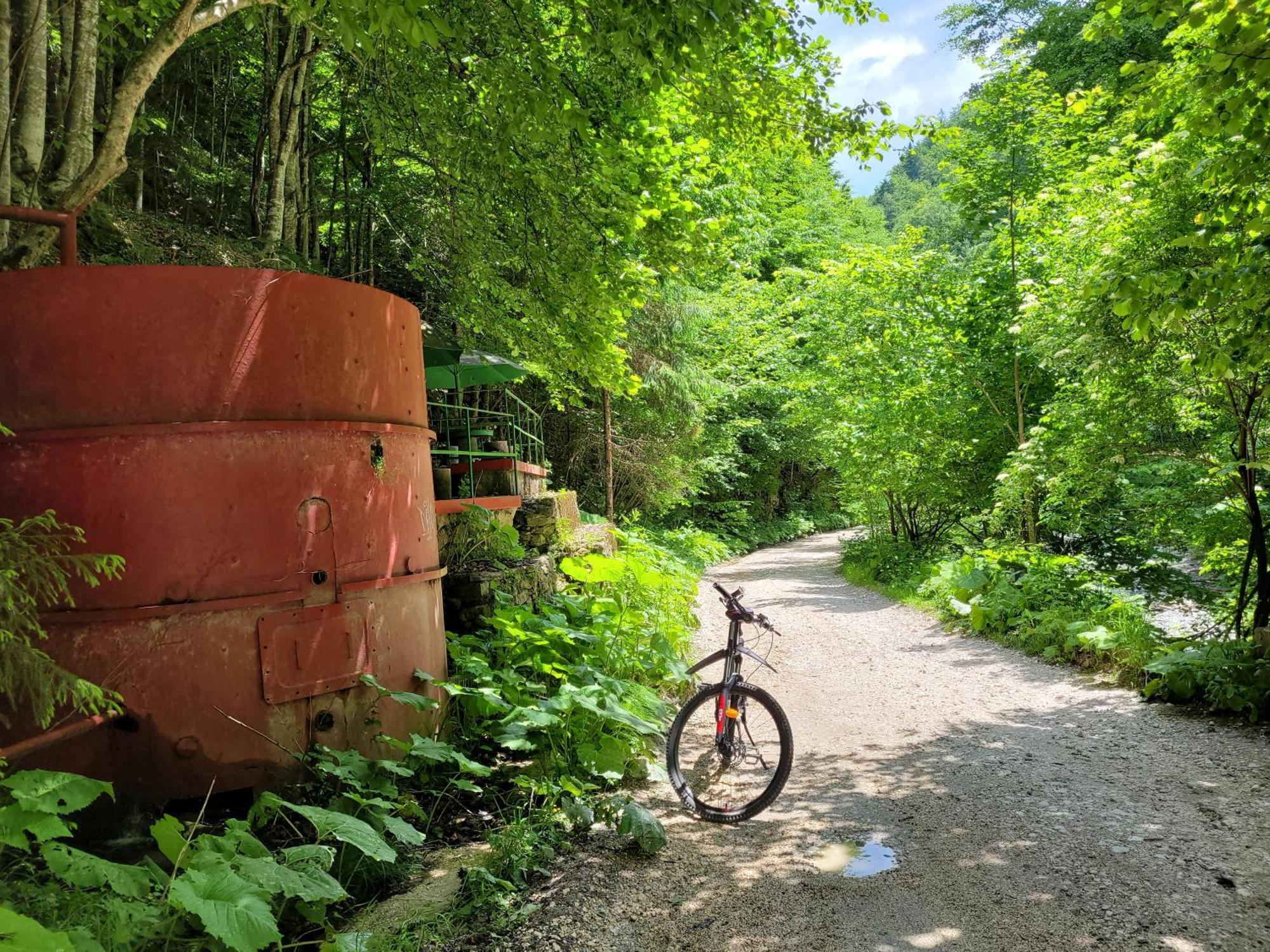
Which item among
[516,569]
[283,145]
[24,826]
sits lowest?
[24,826]

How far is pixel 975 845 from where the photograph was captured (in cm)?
415

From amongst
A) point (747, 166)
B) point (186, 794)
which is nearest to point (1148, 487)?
point (747, 166)

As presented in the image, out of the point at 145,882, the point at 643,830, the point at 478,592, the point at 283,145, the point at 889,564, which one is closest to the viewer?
the point at 145,882

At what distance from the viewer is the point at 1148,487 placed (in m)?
9.77

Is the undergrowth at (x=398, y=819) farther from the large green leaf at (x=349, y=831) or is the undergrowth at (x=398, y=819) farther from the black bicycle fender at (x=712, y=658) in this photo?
the black bicycle fender at (x=712, y=658)

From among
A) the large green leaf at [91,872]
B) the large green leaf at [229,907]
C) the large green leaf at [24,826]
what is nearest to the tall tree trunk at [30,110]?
the large green leaf at [24,826]

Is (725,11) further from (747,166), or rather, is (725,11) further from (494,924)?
(747,166)

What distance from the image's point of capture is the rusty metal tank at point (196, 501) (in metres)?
Result: 3.72

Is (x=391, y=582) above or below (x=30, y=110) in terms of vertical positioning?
below

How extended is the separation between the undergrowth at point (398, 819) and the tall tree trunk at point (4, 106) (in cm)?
338

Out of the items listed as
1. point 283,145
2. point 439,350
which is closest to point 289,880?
point 439,350

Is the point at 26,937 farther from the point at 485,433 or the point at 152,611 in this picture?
the point at 485,433

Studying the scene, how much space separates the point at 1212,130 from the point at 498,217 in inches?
232

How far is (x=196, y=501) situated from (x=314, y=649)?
91cm
